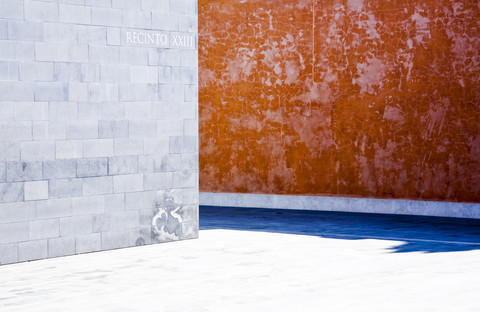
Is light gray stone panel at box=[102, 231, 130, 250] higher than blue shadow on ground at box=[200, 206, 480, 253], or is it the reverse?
light gray stone panel at box=[102, 231, 130, 250]

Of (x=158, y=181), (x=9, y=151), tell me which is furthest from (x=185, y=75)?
(x=9, y=151)

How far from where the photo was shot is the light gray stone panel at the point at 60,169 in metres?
11.6

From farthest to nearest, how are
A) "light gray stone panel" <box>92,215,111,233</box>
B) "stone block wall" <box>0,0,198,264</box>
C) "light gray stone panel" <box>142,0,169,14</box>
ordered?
"light gray stone panel" <box>142,0,169,14</box> < "light gray stone panel" <box>92,215,111,233</box> < "stone block wall" <box>0,0,198,264</box>

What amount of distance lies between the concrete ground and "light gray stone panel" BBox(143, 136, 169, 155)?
4.58 feet

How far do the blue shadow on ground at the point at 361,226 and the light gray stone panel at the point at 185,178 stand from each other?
1982 millimetres

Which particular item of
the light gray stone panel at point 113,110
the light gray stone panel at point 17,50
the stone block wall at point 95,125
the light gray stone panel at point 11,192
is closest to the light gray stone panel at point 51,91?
the stone block wall at point 95,125

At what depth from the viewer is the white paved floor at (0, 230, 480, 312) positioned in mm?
8555

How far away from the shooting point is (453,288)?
9.25 metres

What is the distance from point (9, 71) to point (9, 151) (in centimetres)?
102

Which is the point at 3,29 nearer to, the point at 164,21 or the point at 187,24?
the point at 164,21

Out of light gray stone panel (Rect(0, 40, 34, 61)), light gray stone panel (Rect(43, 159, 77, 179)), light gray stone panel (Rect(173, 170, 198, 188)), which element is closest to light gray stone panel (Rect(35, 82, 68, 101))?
light gray stone panel (Rect(0, 40, 34, 61))

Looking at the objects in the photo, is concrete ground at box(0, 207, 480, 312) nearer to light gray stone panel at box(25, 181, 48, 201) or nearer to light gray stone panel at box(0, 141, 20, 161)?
light gray stone panel at box(25, 181, 48, 201)

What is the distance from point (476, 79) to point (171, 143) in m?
6.41

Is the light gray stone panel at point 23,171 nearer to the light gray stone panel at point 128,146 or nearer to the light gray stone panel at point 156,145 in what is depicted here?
the light gray stone panel at point 128,146
